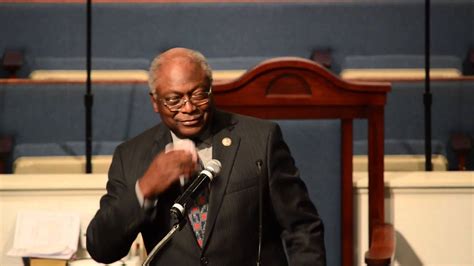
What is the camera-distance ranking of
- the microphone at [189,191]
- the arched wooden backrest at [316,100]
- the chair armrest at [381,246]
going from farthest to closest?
the arched wooden backrest at [316,100] → the chair armrest at [381,246] → the microphone at [189,191]

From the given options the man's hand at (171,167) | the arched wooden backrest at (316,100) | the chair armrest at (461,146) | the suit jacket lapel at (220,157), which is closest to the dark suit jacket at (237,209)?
the suit jacket lapel at (220,157)

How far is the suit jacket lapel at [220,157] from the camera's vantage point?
1.16 meters

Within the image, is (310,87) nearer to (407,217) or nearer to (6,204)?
(407,217)

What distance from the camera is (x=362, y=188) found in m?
1.65

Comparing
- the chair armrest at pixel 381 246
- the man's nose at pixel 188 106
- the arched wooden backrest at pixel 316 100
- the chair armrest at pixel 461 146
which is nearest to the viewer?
the man's nose at pixel 188 106

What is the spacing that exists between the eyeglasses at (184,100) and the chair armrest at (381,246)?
0.38 m

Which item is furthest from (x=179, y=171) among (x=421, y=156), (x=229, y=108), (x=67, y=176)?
(x=421, y=156)

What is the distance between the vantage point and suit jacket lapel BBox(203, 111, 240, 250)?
1160 mm

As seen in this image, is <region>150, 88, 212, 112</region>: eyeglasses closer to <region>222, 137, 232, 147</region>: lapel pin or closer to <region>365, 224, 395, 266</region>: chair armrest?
<region>222, 137, 232, 147</region>: lapel pin

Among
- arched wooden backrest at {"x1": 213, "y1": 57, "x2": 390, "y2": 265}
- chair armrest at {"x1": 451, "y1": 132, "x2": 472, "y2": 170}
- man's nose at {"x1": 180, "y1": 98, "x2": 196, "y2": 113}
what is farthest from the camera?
chair armrest at {"x1": 451, "y1": 132, "x2": 472, "y2": 170}

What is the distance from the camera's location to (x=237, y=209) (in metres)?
1.17

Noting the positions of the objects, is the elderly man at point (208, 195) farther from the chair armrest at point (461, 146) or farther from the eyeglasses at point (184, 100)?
the chair armrest at point (461, 146)

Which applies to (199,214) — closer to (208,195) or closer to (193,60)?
(208,195)

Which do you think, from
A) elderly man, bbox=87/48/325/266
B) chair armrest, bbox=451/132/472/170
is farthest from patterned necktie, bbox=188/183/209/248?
chair armrest, bbox=451/132/472/170
